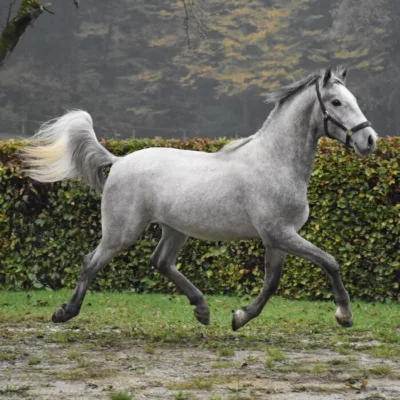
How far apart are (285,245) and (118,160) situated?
1.92m

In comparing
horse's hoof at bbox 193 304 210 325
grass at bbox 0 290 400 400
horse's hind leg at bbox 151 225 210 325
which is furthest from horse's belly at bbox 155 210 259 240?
grass at bbox 0 290 400 400

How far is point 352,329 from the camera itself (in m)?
8.01

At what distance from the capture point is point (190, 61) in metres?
48.7

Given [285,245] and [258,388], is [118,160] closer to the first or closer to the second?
[285,245]

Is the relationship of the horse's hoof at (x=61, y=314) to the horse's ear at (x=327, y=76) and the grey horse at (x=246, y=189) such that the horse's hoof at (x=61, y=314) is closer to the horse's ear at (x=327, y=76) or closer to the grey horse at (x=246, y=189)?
the grey horse at (x=246, y=189)

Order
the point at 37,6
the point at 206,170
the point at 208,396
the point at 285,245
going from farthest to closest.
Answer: the point at 37,6 → the point at 206,170 → the point at 285,245 → the point at 208,396

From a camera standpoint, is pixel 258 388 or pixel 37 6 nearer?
pixel 258 388

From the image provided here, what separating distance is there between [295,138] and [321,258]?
1.01m

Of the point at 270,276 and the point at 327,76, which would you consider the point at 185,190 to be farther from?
the point at 327,76

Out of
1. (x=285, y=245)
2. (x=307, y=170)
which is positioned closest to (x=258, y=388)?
(x=285, y=245)

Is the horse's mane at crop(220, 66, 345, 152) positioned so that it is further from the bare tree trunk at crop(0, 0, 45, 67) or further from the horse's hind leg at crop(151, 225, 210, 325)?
the bare tree trunk at crop(0, 0, 45, 67)

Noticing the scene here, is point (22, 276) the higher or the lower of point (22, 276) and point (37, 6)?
the lower

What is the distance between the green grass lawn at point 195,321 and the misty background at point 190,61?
34420mm

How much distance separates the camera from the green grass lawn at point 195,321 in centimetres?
739
